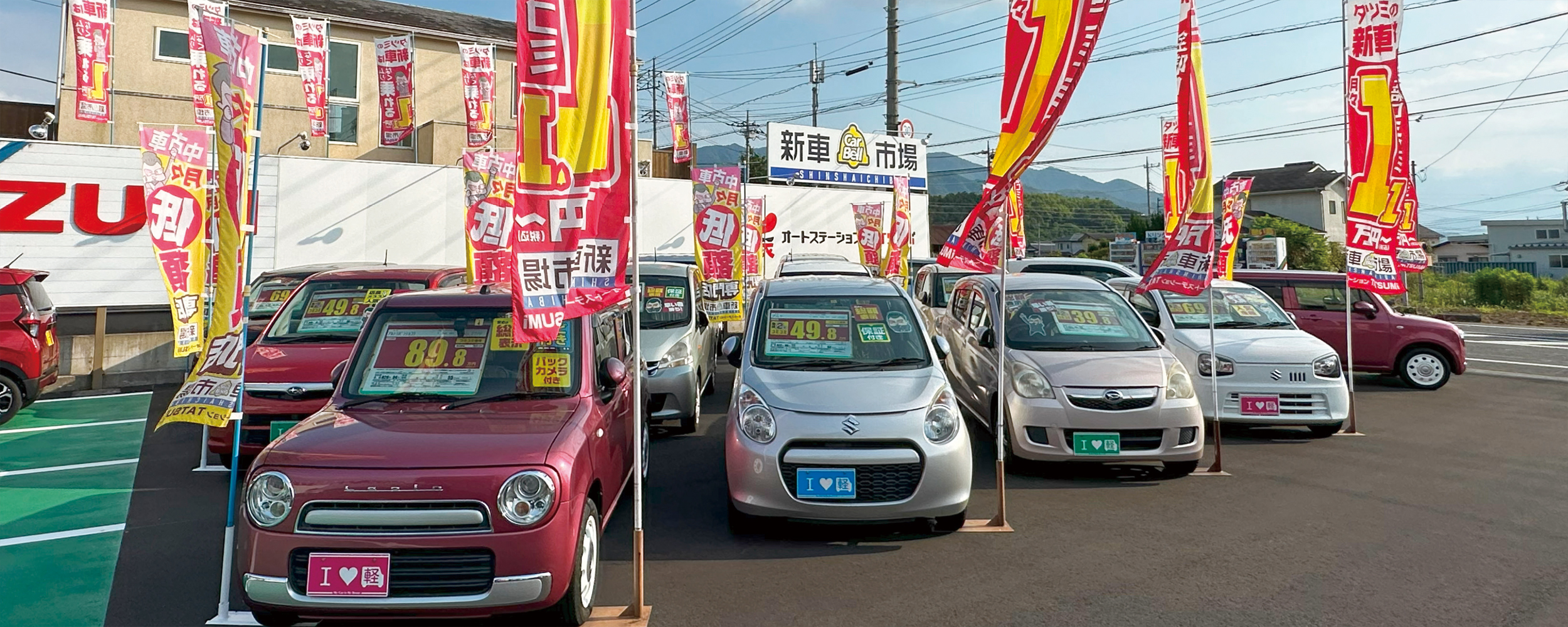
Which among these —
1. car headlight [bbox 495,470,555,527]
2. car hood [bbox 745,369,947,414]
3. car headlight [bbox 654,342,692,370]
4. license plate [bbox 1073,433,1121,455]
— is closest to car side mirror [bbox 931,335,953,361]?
car hood [bbox 745,369,947,414]

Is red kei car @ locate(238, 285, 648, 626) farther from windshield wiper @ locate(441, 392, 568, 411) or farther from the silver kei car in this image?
the silver kei car

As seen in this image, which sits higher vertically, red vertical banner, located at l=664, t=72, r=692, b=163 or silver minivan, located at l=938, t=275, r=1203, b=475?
red vertical banner, located at l=664, t=72, r=692, b=163

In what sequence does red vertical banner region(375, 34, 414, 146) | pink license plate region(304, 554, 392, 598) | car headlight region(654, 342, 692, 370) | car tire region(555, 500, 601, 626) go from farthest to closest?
red vertical banner region(375, 34, 414, 146) → car headlight region(654, 342, 692, 370) → car tire region(555, 500, 601, 626) → pink license plate region(304, 554, 392, 598)

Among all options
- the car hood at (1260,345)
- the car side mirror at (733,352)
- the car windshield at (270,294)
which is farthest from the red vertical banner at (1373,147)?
the car windshield at (270,294)

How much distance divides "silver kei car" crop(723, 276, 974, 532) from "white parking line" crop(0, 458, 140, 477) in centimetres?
598

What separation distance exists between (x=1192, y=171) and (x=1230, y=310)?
8.30ft

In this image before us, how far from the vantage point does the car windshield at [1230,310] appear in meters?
8.98

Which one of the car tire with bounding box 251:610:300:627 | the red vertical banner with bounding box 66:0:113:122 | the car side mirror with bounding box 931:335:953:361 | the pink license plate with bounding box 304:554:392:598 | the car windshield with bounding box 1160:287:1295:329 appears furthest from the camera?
the red vertical banner with bounding box 66:0:113:122

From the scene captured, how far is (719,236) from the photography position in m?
12.6

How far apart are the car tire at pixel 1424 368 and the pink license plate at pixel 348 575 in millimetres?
12821

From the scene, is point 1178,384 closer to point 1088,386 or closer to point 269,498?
point 1088,386

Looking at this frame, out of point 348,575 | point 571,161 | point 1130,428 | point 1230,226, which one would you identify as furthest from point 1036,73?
point 1230,226

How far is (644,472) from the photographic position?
6.30 meters

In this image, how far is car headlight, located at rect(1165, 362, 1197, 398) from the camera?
642cm
